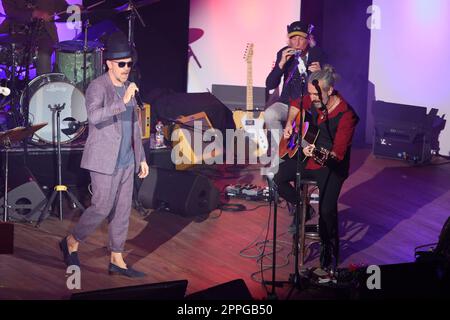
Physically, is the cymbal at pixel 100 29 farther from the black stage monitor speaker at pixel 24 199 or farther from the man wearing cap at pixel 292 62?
the black stage monitor speaker at pixel 24 199

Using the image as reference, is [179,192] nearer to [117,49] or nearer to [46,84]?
[46,84]

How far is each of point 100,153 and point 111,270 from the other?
1155 mm

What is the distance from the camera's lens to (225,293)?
214 inches

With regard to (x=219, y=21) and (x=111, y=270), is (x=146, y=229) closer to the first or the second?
(x=111, y=270)

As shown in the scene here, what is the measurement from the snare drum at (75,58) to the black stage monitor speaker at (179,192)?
6.75 ft

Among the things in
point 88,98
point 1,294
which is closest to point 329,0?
point 88,98

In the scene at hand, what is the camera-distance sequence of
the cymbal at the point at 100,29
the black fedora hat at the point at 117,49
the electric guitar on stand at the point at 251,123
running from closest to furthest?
the black fedora hat at the point at 117,49, the electric guitar on stand at the point at 251,123, the cymbal at the point at 100,29

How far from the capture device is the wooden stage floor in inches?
281

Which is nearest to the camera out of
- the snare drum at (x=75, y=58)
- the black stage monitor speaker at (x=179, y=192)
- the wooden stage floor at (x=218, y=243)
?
the wooden stage floor at (x=218, y=243)

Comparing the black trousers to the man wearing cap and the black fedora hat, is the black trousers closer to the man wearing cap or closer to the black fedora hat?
the man wearing cap

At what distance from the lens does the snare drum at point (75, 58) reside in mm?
10500

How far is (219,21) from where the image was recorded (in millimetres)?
13031

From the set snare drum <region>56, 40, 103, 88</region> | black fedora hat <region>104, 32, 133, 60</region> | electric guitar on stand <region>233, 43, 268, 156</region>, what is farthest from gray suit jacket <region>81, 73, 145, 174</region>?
electric guitar on stand <region>233, 43, 268, 156</region>

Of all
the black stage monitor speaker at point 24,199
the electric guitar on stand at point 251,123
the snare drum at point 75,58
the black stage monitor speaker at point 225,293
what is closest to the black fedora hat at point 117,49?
the black stage monitor speaker at point 225,293
